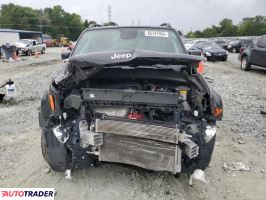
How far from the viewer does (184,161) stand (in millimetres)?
3582

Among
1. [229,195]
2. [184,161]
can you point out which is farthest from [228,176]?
[184,161]

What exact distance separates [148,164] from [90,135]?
71 centimetres

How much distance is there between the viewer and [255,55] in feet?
47.4

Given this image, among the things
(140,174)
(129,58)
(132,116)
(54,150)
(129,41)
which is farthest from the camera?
(129,41)

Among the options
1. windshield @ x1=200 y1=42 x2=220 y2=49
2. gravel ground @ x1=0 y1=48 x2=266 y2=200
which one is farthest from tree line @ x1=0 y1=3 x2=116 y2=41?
gravel ground @ x1=0 y1=48 x2=266 y2=200

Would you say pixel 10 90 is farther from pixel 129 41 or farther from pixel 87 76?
pixel 87 76

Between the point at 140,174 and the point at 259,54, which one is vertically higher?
the point at 259,54

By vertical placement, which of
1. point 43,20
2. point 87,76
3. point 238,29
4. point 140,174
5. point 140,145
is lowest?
point 140,174

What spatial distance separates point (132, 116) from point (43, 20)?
92.5 metres

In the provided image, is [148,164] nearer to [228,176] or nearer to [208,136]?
[208,136]

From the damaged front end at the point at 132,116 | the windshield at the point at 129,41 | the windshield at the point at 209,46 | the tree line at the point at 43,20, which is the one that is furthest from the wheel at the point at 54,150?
the tree line at the point at 43,20

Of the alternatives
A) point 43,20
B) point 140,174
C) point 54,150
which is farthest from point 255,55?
point 43,20

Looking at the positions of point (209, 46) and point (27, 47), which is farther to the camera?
point (27, 47)

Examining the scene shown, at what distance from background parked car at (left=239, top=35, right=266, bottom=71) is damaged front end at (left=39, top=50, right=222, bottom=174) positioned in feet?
37.5
